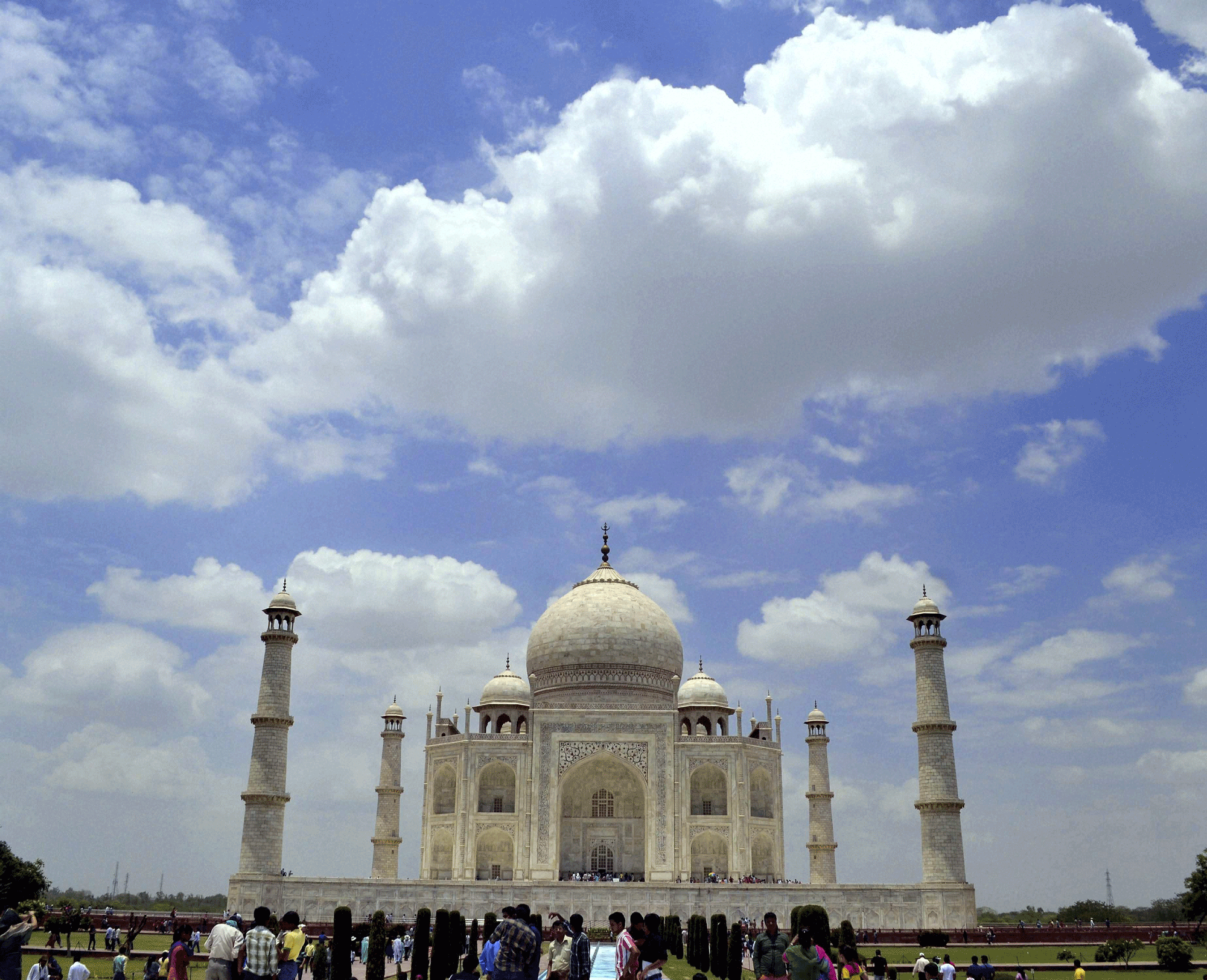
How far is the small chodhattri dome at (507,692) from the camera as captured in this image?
38.9 m

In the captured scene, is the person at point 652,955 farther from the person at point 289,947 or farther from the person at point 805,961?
the person at point 289,947

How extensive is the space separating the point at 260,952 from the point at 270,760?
2280 cm

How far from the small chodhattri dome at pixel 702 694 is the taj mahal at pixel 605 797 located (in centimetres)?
6

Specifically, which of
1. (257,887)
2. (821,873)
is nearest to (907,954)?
(821,873)

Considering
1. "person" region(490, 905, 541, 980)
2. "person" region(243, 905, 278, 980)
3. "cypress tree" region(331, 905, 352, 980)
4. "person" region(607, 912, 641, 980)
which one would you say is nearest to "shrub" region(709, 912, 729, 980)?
"cypress tree" region(331, 905, 352, 980)

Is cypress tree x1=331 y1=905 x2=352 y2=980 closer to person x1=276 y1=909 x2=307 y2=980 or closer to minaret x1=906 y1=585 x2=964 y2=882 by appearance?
person x1=276 y1=909 x2=307 y2=980

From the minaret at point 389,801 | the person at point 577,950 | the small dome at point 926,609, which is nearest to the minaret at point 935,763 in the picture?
the small dome at point 926,609

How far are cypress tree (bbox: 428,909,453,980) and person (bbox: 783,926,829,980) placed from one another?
10.2m

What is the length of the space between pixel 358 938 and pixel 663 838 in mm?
13147

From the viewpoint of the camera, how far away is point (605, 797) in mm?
34906

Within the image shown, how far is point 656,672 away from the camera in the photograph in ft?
126

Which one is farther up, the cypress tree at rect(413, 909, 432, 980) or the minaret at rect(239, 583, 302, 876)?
the minaret at rect(239, 583, 302, 876)

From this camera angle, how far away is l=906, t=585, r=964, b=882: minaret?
29.5 m

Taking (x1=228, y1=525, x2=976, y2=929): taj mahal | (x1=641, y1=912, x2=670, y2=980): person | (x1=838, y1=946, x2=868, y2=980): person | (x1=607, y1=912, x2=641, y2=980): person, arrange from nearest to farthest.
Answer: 1. (x1=641, y1=912, x2=670, y2=980): person
2. (x1=607, y1=912, x2=641, y2=980): person
3. (x1=838, y1=946, x2=868, y2=980): person
4. (x1=228, y1=525, x2=976, y2=929): taj mahal
